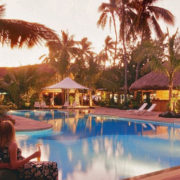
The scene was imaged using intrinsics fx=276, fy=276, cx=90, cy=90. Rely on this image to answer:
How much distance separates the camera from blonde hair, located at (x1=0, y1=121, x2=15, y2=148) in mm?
2750

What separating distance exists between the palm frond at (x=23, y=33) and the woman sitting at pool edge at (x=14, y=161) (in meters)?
5.43

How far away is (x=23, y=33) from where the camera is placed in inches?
310

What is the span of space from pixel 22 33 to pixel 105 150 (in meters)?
4.04

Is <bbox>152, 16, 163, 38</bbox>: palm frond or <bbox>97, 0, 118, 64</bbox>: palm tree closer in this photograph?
<bbox>152, 16, 163, 38</bbox>: palm frond

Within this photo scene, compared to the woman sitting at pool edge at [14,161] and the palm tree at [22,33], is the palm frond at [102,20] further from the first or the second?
the woman sitting at pool edge at [14,161]

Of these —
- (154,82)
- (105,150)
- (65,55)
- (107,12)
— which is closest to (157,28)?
(154,82)

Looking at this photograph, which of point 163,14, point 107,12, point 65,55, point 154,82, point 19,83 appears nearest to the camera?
point 163,14

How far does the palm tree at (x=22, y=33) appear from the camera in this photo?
25.7 feet

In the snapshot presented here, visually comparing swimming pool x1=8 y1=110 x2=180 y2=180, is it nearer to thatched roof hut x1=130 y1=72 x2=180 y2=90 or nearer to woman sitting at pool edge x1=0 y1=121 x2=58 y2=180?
woman sitting at pool edge x1=0 y1=121 x2=58 y2=180

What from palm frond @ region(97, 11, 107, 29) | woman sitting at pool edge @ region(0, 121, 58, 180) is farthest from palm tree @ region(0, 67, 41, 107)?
woman sitting at pool edge @ region(0, 121, 58, 180)

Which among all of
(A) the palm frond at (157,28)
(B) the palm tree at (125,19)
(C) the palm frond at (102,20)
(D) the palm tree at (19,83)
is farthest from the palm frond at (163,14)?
(D) the palm tree at (19,83)

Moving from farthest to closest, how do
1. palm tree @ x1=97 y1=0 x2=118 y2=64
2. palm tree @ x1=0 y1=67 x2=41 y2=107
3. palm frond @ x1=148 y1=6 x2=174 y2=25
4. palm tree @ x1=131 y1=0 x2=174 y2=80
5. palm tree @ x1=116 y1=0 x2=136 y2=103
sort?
palm tree @ x1=97 y1=0 x2=118 y2=64 < palm tree @ x1=0 y1=67 x2=41 y2=107 < palm tree @ x1=116 y1=0 x2=136 y2=103 < palm tree @ x1=131 y1=0 x2=174 y2=80 < palm frond @ x1=148 y1=6 x2=174 y2=25

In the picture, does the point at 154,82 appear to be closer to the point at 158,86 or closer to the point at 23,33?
the point at 158,86

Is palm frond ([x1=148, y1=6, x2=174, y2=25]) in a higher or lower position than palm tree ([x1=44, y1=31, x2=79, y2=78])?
higher
